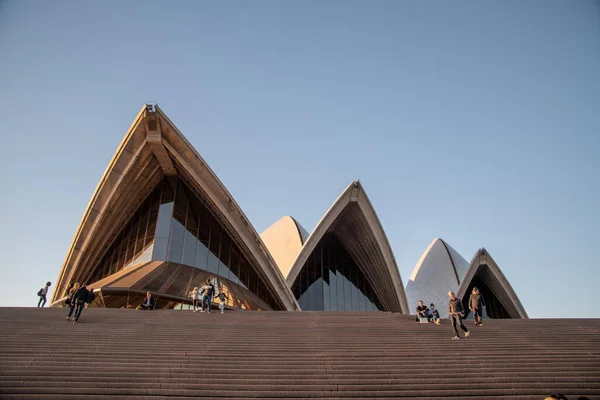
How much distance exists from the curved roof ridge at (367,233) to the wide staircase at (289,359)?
1244cm

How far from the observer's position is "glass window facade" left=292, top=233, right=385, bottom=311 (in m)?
25.7

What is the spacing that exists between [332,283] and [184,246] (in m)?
8.78

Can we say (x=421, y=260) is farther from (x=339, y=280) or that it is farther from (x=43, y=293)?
(x=43, y=293)

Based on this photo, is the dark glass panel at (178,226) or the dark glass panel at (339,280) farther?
the dark glass panel at (339,280)

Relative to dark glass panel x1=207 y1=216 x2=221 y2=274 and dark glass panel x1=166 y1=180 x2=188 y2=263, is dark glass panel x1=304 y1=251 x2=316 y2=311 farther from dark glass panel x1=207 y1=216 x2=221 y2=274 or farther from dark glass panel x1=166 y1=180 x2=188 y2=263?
dark glass panel x1=166 y1=180 x2=188 y2=263

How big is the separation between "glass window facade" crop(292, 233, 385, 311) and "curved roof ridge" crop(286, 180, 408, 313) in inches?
60.5

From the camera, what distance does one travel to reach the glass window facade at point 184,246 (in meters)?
20.8

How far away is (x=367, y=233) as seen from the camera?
24.9 metres

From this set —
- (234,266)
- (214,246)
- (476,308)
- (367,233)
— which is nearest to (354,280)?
(367,233)

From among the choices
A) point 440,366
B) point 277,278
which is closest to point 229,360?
point 440,366

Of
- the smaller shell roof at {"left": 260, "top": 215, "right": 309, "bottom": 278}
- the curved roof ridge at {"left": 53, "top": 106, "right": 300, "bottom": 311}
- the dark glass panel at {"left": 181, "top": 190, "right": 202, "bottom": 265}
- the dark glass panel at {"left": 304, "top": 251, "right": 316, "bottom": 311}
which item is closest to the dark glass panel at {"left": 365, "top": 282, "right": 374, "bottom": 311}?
the dark glass panel at {"left": 304, "top": 251, "right": 316, "bottom": 311}

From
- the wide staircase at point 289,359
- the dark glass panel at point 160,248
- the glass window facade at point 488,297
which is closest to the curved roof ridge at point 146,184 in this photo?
the dark glass panel at point 160,248

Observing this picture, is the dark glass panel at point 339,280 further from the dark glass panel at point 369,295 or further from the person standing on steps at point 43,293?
the person standing on steps at point 43,293

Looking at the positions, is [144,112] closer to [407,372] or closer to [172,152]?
[172,152]
